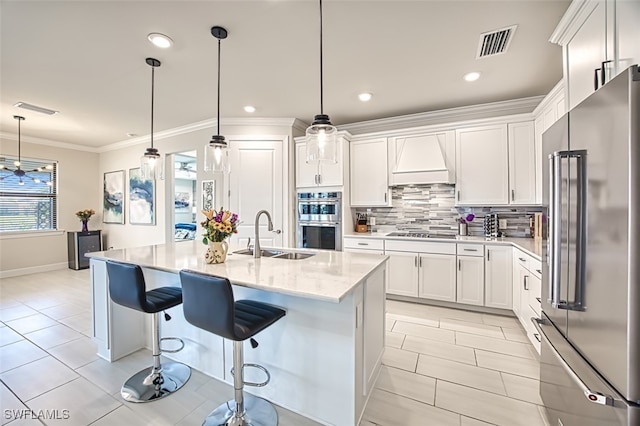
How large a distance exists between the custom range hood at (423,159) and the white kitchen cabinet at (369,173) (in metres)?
0.13

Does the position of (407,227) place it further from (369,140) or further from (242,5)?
(242,5)

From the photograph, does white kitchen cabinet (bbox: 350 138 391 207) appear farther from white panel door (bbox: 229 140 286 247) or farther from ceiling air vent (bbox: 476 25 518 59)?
ceiling air vent (bbox: 476 25 518 59)

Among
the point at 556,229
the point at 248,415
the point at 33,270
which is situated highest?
the point at 556,229

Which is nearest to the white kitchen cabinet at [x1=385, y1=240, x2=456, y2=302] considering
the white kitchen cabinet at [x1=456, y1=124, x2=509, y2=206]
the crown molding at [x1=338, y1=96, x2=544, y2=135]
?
the white kitchen cabinet at [x1=456, y1=124, x2=509, y2=206]

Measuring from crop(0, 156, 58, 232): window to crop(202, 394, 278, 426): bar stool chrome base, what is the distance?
599 cm

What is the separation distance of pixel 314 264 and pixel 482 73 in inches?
105

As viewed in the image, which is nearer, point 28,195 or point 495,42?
point 495,42

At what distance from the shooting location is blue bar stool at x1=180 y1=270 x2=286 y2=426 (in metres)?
1.36

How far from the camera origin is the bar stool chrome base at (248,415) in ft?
5.32

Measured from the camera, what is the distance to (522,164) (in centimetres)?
328

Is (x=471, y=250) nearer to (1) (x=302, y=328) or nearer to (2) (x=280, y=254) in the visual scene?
(2) (x=280, y=254)

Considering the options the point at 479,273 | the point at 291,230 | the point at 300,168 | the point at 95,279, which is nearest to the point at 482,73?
the point at 479,273

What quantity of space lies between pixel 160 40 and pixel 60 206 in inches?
221

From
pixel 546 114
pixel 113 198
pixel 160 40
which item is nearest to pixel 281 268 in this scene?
pixel 160 40
